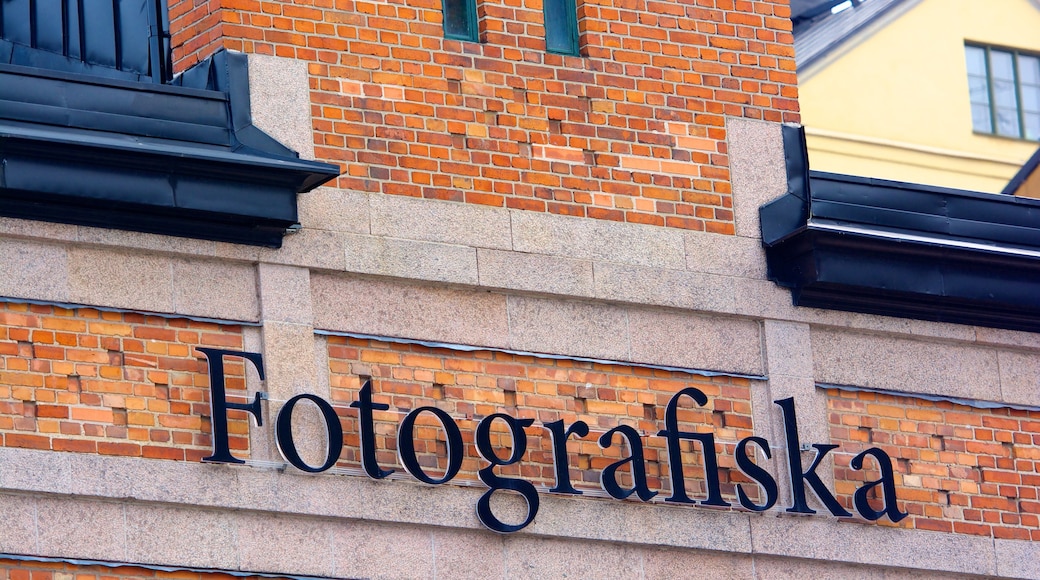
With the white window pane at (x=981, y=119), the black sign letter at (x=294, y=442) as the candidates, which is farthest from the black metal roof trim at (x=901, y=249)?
the white window pane at (x=981, y=119)

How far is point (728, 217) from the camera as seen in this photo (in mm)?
13539

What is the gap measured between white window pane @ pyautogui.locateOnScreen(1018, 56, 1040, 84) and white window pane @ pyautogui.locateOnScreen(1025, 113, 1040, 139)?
0.59 m

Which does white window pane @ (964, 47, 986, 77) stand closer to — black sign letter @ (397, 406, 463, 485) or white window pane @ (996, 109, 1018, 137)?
white window pane @ (996, 109, 1018, 137)

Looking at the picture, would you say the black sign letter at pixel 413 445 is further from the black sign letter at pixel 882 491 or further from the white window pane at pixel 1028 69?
the white window pane at pixel 1028 69

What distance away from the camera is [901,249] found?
44.7ft

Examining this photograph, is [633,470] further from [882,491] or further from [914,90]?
[914,90]

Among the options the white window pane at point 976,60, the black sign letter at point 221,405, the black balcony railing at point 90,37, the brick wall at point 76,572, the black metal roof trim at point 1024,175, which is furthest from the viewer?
the white window pane at point 976,60

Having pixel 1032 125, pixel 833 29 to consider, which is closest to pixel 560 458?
pixel 833 29

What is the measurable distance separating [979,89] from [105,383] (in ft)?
67.6

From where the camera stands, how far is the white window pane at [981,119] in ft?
96.7

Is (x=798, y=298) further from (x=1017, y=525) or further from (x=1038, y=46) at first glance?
(x=1038, y=46)

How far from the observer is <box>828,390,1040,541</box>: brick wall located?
44.6ft

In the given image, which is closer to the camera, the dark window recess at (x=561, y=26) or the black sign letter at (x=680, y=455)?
the black sign letter at (x=680, y=455)

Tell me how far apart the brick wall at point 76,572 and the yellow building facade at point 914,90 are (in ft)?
55.6
